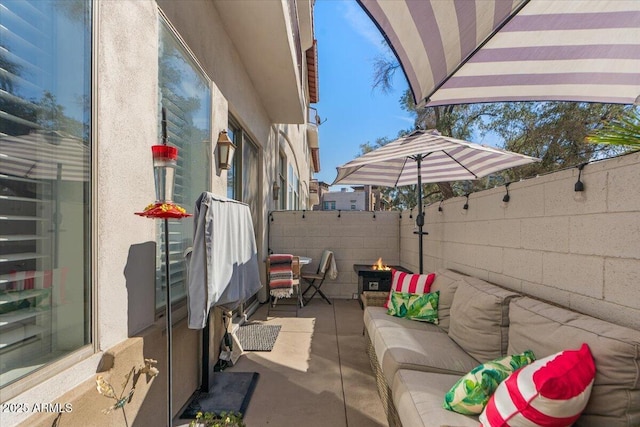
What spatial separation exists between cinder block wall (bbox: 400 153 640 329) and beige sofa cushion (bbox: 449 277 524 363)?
28cm

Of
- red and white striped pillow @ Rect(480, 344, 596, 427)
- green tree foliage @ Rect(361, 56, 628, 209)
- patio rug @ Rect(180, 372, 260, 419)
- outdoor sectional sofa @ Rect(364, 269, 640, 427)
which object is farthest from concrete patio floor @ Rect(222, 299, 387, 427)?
green tree foliage @ Rect(361, 56, 628, 209)

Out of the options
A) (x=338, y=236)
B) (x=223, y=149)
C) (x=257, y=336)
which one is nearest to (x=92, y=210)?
(x=223, y=149)

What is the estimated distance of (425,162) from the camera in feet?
15.0

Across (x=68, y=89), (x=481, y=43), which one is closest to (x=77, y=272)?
(x=68, y=89)

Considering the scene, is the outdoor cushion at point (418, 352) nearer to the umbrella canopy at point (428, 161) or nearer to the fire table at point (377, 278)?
the umbrella canopy at point (428, 161)

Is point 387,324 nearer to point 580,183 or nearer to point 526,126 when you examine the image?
point 580,183

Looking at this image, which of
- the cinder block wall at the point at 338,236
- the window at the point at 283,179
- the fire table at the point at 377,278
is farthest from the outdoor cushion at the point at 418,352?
the window at the point at 283,179

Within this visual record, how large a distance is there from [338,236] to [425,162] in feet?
7.17

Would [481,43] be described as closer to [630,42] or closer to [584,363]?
[630,42]

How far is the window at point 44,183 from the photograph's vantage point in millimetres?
1085

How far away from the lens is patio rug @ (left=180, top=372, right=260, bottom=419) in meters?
2.30

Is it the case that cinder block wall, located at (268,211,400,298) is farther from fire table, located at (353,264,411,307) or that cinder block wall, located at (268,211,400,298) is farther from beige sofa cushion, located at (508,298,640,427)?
beige sofa cushion, located at (508,298,640,427)

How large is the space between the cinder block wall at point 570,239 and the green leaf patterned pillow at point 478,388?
22.8 inches

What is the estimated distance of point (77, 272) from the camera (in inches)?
54.2
